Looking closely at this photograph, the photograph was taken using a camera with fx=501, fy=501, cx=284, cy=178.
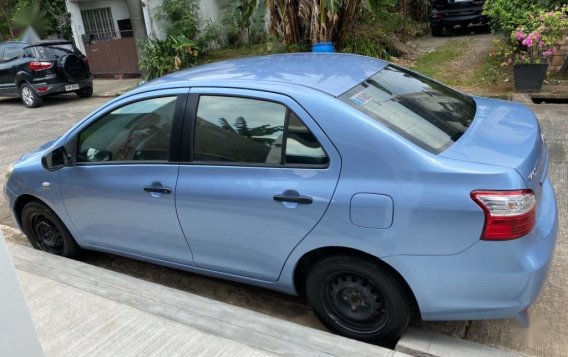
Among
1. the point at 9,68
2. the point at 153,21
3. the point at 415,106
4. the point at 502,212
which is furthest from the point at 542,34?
the point at 9,68

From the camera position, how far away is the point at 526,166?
258 centimetres

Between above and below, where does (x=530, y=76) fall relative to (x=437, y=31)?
below

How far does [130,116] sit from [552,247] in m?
2.84

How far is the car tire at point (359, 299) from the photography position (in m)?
2.77

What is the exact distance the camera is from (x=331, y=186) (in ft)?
9.01

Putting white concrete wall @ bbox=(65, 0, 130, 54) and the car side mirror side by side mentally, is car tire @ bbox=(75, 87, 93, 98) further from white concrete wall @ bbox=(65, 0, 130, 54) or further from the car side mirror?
the car side mirror

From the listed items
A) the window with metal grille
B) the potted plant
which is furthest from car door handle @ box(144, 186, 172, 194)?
the window with metal grille

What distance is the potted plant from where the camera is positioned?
7980 millimetres

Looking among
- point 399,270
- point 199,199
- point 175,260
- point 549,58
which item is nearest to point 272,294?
point 175,260

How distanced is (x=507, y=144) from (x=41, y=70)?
41.0 ft

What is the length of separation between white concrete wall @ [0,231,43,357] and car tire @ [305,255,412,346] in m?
1.54

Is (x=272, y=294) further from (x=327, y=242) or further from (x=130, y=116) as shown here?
(x=130, y=116)

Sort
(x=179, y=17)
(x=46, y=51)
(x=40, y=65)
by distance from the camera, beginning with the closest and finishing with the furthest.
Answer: (x=40, y=65) → (x=46, y=51) → (x=179, y=17)

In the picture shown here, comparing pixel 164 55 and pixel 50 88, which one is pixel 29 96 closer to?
pixel 50 88
